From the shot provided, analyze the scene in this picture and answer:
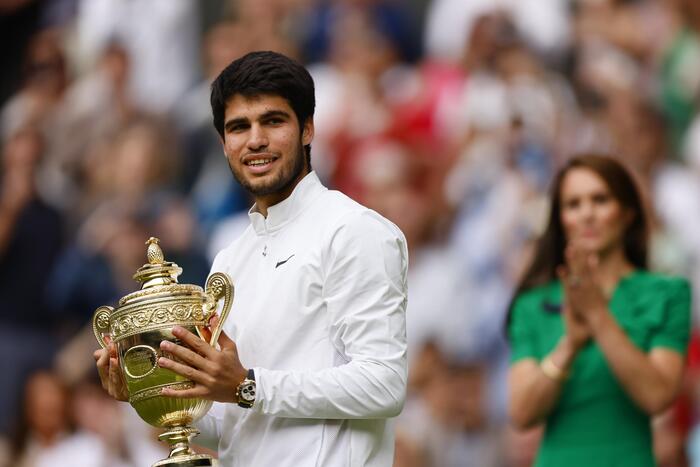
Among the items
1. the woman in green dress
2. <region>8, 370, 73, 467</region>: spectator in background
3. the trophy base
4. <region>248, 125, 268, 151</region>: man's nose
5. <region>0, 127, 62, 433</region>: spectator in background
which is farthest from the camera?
<region>0, 127, 62, 433</region>: spectator in background

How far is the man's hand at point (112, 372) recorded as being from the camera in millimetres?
2998

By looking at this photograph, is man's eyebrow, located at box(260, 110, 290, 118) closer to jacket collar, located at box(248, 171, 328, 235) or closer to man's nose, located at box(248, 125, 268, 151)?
man's nose, located at box(248, 125, 268, 151)

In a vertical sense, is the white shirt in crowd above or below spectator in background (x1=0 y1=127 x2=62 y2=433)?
below

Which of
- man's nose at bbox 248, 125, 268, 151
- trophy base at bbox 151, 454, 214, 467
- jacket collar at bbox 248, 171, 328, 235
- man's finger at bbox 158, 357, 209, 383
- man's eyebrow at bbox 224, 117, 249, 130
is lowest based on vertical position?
trophy base at bbox 151, 454, 214, 467

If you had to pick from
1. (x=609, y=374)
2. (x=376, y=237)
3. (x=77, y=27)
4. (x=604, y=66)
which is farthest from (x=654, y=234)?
(x=77, y=27)

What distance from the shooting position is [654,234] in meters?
6.62

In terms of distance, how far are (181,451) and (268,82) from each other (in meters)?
0.81

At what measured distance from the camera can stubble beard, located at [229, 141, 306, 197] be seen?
3000 millimetres

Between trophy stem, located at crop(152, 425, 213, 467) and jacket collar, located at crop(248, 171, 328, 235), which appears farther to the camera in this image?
jacket collar, located at crop(248, 171, 328, 235)

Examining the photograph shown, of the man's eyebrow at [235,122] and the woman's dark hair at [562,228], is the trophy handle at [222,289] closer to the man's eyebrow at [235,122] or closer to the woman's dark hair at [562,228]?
the man's eyebrow at [235,122]

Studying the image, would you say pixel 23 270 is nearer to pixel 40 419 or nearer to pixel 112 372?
pixel 40 419

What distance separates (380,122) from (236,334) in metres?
5.04

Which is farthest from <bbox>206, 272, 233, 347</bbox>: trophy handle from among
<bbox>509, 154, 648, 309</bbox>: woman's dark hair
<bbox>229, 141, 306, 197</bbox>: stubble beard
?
<bbox>509, 154, 648, 309</bbox>: woman's dark hair

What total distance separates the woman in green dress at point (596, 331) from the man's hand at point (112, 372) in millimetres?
1339
